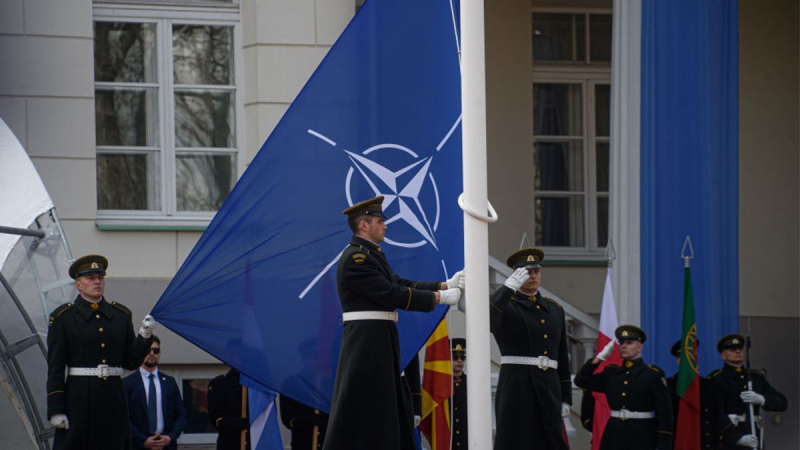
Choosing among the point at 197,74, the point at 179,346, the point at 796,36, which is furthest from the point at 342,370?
the point at 796,36

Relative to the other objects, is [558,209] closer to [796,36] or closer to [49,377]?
[796,36]

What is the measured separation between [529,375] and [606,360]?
255cm

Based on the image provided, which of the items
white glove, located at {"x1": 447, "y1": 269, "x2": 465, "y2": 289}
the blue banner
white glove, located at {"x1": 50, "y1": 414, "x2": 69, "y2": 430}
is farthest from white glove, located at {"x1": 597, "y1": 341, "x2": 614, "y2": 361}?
white glove, located at {"x1": 50, "y1": 414, "x2": 69, "y2": 430}

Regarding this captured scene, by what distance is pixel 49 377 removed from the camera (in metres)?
8.59

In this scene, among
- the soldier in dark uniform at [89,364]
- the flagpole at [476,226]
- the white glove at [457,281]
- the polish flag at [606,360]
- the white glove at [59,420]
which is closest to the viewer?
the flagpole at [476,226]

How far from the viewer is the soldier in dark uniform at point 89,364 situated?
8.62 m

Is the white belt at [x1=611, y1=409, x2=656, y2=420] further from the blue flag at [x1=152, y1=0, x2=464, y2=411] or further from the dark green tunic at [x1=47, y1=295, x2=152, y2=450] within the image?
the dark green tunic at [x1=47, y1=295, x2=152, y2=450]

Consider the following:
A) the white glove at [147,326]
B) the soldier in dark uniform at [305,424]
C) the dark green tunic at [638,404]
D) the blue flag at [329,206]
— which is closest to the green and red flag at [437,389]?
the soldier in dark uniform at [305,424]

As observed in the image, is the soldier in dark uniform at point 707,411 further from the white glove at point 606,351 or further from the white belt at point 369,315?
the white belt at point 369,315

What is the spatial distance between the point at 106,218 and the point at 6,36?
5.47 feet

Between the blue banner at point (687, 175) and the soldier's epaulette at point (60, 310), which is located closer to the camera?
the soldier's epaulette at point (60, 310)

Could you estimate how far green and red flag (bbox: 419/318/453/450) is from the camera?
10.3 metres

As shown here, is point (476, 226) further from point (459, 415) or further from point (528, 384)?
point (459, 415)

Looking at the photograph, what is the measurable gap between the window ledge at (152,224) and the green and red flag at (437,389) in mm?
2586
